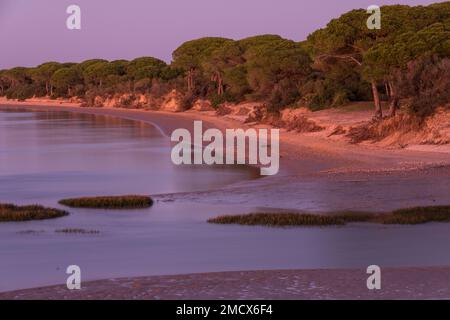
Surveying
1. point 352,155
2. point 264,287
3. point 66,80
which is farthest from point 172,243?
point 66,80

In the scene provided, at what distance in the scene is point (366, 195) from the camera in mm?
16516

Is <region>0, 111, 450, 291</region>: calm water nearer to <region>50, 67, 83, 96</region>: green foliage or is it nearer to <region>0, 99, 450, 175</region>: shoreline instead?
<region>0, 99, 450, 175</region>: shoreline

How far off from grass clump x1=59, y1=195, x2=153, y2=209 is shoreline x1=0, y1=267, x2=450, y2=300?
6.58 metres

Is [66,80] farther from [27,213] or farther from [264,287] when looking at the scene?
[264,287]

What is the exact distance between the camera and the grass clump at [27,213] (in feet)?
48.9

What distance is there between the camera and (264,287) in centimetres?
909

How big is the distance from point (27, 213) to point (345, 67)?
22.6 metres

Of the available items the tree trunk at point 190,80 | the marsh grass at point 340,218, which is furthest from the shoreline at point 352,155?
the tree trunk at point 190,80

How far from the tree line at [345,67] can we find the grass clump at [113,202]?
478 inches

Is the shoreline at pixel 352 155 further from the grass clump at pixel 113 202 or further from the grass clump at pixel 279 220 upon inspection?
the grass clump at pixel 279 220
